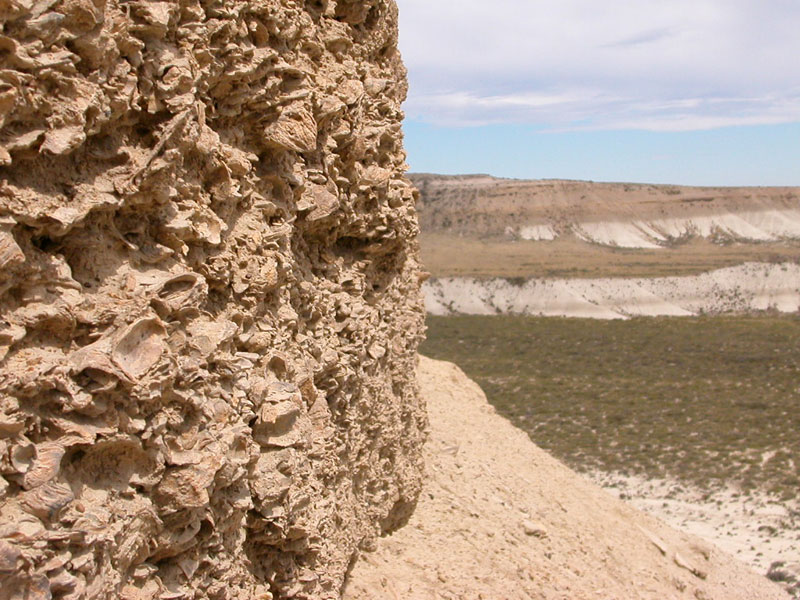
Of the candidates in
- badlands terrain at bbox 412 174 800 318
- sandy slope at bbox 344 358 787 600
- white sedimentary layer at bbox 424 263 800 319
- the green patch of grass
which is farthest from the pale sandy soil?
white sedimentary layer at bbox 424 263 800 319

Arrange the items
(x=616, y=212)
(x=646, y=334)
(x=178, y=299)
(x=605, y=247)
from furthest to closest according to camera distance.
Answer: (x=616, y=212), (x=605, y=247), (x=646, y=334), (x=178, y=299)

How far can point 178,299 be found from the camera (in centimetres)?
375

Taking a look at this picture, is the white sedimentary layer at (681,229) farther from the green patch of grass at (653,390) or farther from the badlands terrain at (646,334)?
the green patch of grass at (653,390)

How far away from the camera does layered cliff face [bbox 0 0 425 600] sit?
3.03 meters

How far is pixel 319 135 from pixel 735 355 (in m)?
36.6

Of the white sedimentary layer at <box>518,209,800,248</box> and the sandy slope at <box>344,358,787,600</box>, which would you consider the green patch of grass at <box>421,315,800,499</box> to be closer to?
the sandy slope at <box>344,358,787,600</box>

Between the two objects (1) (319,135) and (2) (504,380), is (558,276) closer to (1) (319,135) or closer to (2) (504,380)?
(2) (504,380)

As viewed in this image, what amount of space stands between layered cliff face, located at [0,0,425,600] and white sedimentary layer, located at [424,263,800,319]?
59.7 metres

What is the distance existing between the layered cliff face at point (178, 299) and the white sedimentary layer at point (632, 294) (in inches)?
2349

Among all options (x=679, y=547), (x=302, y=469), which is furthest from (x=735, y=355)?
(x=302, y=469)

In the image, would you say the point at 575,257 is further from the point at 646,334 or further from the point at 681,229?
the point at 646,334

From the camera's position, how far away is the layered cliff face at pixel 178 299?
3033 mm

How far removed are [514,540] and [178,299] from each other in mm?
5614

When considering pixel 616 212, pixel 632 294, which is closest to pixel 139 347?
pixel 632 294
